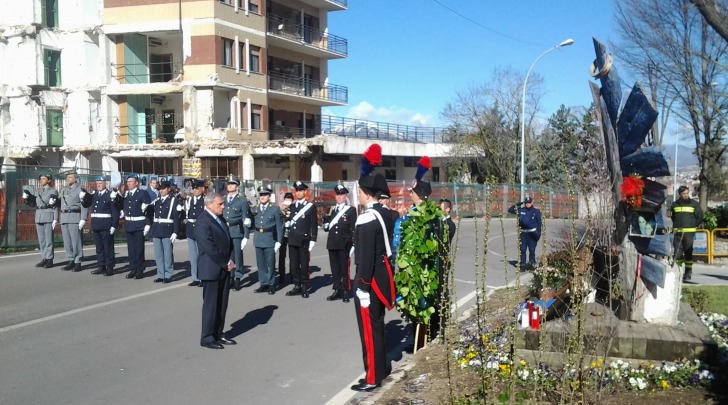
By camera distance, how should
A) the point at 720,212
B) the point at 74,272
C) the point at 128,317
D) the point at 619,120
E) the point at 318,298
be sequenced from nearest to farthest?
the point at 619,120 → the point at 128,317 → the point at 318,298 → the point at 74,272 → the point at 720,212

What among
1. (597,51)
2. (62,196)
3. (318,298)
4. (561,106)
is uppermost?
(561,106)

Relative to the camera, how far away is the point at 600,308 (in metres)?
7.48

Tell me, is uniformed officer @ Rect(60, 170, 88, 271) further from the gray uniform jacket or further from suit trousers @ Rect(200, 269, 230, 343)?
suit trousers @ Rect(200, 269, 230, 343)

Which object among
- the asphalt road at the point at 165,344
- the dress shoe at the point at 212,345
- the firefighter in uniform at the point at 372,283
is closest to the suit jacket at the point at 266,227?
the asphalt road at the point at 165,344

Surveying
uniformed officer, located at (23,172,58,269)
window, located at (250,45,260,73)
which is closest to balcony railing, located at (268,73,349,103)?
window, located at (250,45,260,73)

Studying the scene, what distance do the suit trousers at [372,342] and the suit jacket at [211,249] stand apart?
7.29 ft

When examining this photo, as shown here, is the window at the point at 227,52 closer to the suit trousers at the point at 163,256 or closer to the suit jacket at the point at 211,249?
the suit trousers at the point at 163,256

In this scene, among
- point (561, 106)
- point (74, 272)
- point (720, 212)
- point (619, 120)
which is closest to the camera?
point (619, 120)

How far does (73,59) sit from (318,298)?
32902mm

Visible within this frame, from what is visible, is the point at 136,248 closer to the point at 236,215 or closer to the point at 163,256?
the point at 163,256

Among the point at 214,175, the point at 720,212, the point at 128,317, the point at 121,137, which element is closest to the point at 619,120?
the point at 128,317

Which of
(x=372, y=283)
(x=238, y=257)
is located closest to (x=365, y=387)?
(x=372, y=283)

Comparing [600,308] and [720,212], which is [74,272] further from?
[720,212]

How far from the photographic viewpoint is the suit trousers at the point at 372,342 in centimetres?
621
